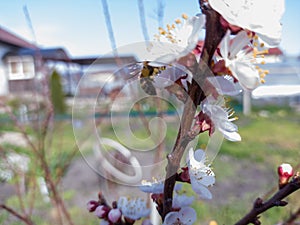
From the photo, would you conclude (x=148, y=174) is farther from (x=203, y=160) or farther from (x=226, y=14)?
(x=226, y=14)

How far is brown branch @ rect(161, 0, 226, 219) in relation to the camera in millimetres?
235

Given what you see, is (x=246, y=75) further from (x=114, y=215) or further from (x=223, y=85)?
(x=114, y=215)

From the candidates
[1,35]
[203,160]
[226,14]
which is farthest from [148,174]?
[1,35]

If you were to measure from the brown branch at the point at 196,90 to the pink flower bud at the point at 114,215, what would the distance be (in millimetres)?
74

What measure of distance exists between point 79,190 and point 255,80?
177cm

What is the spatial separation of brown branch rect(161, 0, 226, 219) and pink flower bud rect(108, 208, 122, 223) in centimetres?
7

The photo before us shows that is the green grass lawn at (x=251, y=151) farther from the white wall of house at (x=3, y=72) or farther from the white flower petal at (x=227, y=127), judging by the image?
the white wall of house at (x=3, y=72)

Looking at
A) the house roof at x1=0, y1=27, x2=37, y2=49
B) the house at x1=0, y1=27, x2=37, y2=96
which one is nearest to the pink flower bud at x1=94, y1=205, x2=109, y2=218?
the house at x1=0, y1=27, x2=37, y2=96

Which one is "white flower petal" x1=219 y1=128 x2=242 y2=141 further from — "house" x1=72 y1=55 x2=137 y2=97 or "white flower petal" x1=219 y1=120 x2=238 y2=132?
"house" x1=72 y1=55 x2=137 y2=97

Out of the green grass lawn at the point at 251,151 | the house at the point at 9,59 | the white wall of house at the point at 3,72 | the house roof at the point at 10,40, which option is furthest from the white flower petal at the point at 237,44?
the house roof at the point at 10,40

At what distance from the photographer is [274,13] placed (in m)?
0.23

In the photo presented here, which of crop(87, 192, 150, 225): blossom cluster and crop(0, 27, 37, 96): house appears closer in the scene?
crop(87, 192, 150, 225): blossom cluster

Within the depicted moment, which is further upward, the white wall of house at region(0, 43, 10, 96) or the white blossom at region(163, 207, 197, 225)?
the white blossom at region(163, 207, 197, 225)

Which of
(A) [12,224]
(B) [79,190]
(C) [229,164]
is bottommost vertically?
(C) [229,164]
